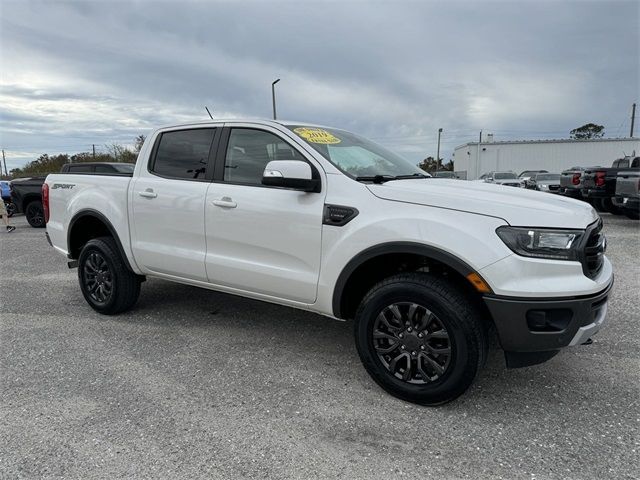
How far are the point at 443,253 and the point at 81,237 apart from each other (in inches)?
159

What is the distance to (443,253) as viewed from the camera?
9.21 ft

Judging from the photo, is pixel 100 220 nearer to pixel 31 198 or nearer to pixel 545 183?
pixel 31 198

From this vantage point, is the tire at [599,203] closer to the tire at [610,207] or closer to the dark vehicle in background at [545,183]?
the tire at [610,207]

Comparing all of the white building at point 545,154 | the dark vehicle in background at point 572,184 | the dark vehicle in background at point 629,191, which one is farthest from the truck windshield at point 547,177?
the white building at point 545,154

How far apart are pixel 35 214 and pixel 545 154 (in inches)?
1661

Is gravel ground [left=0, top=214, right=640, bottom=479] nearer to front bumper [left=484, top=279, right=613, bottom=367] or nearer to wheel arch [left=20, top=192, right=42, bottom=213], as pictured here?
front bumper [left=484, top=279, right=613, bottom=367]

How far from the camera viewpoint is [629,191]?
33.5 feet

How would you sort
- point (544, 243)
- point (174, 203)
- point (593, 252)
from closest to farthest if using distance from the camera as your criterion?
point (544, 243), point (593, 252), point (174, 203)

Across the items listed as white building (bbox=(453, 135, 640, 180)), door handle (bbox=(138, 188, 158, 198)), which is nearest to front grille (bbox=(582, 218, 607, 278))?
door handle (bbox=(138, 188, 158, 198))

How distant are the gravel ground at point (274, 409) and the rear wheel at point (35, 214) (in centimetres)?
993

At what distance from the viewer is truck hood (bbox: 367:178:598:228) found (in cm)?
268

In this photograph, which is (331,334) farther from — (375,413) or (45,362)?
(45,362)

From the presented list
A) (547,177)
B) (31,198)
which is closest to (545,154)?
(547,177)

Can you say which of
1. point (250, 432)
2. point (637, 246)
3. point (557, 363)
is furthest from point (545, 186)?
point (250, 432)
